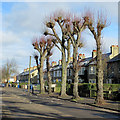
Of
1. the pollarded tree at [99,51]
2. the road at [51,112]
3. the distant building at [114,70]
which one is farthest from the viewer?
the distant building at [114,70]

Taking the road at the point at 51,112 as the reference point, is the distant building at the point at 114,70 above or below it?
above

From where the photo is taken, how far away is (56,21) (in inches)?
960

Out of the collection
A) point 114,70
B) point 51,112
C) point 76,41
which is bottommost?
point 51,112

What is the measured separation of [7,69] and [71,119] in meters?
79.8

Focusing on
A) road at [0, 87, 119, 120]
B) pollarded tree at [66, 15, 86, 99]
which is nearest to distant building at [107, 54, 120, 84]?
pollarded tree at [66, 15, 86, 99]

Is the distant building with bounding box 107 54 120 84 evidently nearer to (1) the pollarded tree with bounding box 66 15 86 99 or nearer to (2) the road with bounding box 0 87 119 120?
(1) the pollarded tree with bounding box 66 15 86 99

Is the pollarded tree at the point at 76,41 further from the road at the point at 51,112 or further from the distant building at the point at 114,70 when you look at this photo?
the distant building at the point at 114,70

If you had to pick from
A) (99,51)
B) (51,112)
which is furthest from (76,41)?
(51,112)

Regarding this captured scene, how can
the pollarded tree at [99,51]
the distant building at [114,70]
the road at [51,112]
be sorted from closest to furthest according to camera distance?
the road at [51,112], the pollarded tree at [99,51], the distant building at [114,70]

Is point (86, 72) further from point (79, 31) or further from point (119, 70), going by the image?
point (79, 31)

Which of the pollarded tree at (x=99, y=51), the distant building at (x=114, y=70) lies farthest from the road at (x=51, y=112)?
the distant building at (x=114, y=70)

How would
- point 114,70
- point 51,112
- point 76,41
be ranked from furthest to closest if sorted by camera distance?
point 114,70
point 76,41
point 51,112

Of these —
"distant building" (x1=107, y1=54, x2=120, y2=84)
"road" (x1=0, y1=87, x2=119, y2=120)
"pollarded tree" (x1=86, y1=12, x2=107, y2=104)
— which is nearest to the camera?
"road" (x1=0, y1=87, x2=119, y2=120)

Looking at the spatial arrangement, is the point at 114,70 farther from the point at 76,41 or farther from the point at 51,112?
the point at 51,112
